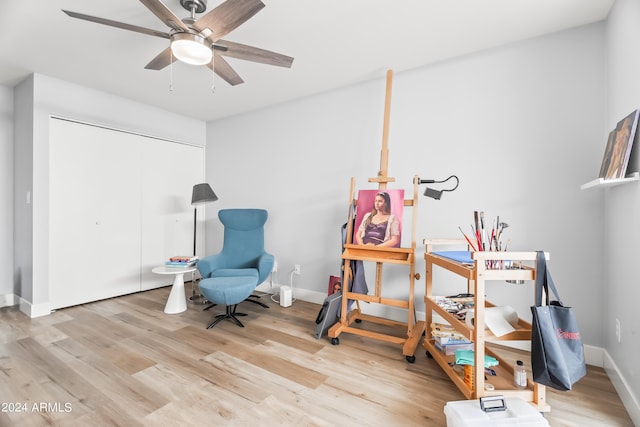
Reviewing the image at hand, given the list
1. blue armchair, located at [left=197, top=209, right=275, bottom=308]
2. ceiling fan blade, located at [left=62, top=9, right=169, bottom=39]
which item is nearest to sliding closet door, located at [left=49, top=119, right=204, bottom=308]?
blue armchair, located at [left=197, top=209, right=275, bottom=308]

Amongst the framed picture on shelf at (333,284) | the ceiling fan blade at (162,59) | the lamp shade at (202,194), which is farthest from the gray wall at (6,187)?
the framed picture on shelf at (333,284)

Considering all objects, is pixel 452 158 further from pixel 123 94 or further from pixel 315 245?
pixel 123 94

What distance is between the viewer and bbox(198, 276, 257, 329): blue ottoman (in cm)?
249

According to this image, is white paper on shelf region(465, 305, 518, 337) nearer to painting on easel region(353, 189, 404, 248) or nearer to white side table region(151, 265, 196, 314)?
painting on easel region(353, 189, 404, 248)

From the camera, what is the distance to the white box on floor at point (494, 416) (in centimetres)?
129

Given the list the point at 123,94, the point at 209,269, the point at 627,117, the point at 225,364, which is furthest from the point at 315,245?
the point at 123,94

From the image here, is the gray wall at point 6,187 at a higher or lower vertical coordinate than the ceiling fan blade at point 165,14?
lower

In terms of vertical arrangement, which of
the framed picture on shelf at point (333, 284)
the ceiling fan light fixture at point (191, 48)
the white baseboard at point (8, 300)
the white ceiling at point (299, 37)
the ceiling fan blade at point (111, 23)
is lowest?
the white baseboard at point (8, 300)

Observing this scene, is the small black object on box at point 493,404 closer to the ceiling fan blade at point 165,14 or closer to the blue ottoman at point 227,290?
the blue ottoman at point 227,290

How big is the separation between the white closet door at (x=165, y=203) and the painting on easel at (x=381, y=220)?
110 inches

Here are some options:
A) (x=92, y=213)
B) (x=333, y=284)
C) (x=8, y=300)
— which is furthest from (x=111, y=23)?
(x=8, y=300)

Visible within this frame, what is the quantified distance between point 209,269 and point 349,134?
2.01 m

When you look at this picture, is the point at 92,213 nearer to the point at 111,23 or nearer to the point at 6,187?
the point at 6,187

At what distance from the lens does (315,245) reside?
130 inches
